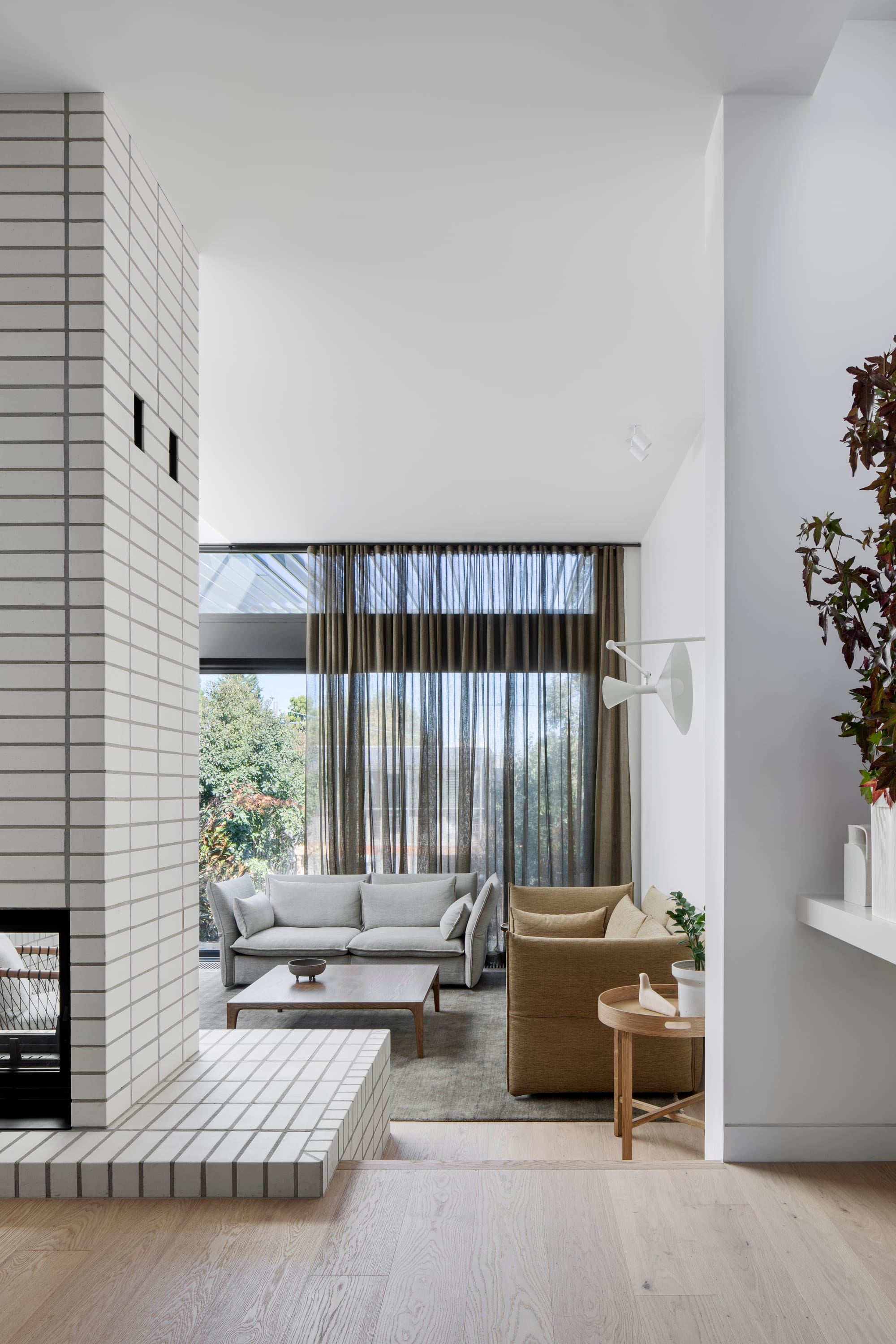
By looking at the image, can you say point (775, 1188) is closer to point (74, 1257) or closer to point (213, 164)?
point (74, 1257)

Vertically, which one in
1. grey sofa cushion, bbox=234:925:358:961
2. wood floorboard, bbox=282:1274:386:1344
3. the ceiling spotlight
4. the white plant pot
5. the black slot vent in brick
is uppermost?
the ceiling spotlight

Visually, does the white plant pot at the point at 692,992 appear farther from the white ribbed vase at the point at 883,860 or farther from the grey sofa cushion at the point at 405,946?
the grey sofa cushion at the point at 405,946

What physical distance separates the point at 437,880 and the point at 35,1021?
4.58 m

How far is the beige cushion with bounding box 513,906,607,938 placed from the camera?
532cm

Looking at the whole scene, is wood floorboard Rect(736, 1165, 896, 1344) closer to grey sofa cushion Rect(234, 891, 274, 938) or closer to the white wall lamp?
the white wall lamp

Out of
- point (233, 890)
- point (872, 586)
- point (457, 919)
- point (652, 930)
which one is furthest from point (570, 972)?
point (233, 890)

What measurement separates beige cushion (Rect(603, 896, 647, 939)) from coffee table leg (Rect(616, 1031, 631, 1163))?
1.35 meters

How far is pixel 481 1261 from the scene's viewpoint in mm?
1798

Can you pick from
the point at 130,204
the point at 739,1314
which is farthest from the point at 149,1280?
the point at 130,204

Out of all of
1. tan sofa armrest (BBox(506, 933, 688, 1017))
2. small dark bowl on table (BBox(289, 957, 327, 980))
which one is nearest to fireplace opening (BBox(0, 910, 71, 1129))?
tan sofa armrest (BBox(506, 933, 688, 1017))

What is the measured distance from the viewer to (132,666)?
8.43 ft

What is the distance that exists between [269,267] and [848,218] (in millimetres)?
1781

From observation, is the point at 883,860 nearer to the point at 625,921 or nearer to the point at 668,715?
the point at 625,921

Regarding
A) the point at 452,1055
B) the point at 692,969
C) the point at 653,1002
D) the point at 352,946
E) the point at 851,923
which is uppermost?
the point at 851,923
